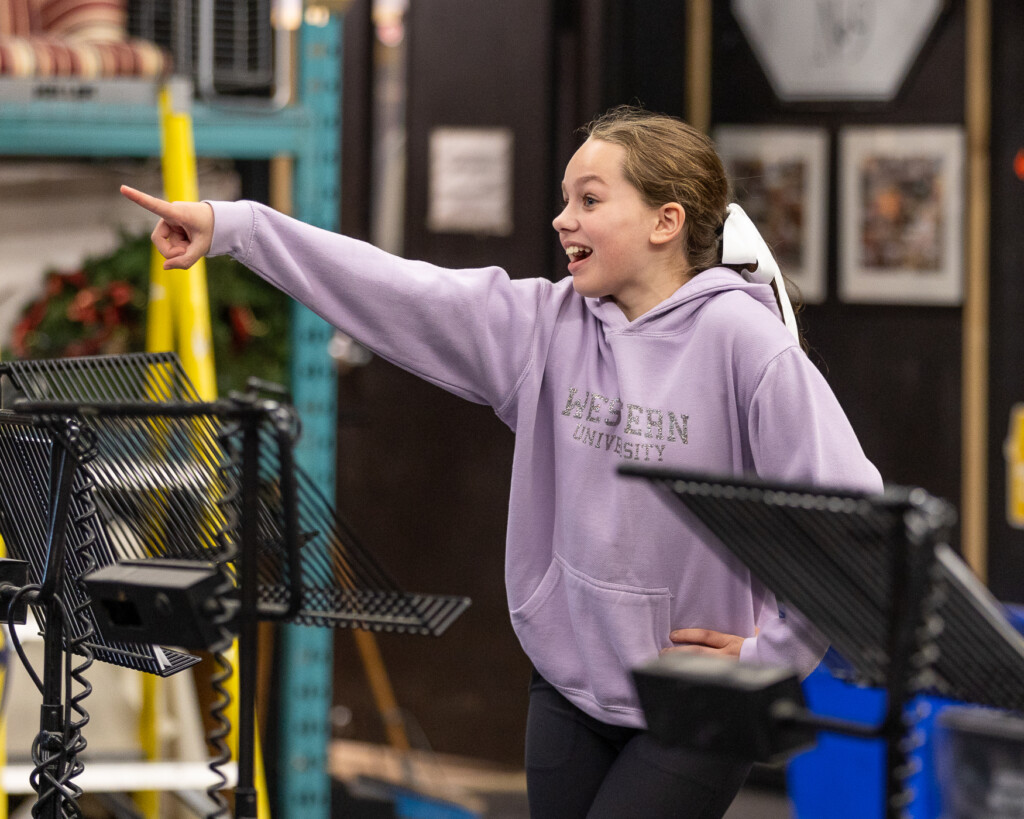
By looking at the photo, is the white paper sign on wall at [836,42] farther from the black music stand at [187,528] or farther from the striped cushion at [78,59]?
the black music stand at [187,528]

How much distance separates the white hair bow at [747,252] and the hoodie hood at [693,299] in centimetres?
2

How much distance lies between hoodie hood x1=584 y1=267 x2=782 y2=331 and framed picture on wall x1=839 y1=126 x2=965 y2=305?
6.34 ft

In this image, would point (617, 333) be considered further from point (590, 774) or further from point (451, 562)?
point (451, 562)

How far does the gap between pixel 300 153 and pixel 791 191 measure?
148 cm

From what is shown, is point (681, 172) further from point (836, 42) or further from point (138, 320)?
point (836, 42)

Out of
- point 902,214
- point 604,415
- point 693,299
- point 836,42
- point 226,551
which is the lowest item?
point 226,551

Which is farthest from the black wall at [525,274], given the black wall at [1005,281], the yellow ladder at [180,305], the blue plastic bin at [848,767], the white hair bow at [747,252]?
the white hair bow at [747,252]

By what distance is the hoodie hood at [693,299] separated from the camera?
1.49m

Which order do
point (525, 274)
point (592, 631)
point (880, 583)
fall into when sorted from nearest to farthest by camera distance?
1. point (880, 583)
2. point (592, 631)
3. point (525, 274)

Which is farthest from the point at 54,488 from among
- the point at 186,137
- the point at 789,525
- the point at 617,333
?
the point at 186,137

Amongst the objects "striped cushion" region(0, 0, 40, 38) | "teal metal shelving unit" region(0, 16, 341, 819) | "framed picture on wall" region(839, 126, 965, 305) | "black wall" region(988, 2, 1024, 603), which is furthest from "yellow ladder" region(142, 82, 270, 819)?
"black wall" region(988, 2, 1024, 603)

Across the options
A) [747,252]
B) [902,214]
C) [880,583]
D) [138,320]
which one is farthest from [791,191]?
[880,583]

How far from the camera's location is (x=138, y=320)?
2.73 metres

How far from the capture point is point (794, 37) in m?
3.41
